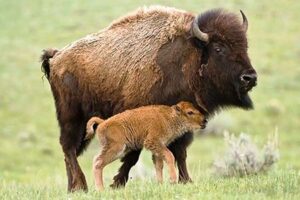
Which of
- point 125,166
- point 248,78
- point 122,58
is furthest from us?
point 122,58

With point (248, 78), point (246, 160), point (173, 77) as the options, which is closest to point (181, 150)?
point (173, 77)

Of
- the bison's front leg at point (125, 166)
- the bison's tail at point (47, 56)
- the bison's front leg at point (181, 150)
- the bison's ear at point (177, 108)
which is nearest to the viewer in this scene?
the bison's ear at point (177, 108)

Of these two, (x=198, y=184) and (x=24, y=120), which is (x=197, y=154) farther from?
(x=198, y=184)

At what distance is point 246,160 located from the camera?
42.8 feet

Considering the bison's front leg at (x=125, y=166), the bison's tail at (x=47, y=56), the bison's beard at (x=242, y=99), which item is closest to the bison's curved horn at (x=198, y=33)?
the bison's beard at (x=242, y=99)

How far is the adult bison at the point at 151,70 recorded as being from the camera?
1086 cm

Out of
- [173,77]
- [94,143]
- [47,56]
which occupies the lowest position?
[173,77]

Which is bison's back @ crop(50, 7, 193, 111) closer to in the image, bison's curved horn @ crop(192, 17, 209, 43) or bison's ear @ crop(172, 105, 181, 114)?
bison's curved horn @ crop(192, 17, 209, 43)

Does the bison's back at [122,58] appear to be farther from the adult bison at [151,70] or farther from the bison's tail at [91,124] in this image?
the bison's tail at [91,124]

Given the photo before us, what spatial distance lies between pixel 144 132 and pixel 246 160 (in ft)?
10.4

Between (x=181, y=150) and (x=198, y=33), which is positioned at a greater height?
(x=198, y=33)

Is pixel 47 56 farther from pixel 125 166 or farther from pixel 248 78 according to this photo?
pixel 248 78

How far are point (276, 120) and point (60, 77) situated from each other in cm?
1641

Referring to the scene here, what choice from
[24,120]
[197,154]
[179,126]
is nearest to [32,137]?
[24,120]
